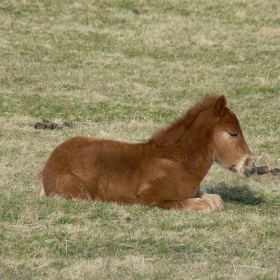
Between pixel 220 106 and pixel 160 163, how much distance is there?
1264 mm

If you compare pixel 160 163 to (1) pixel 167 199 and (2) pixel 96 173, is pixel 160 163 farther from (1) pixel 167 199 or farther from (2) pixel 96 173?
(2) pixel 96 173

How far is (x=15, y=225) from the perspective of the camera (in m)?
8.38

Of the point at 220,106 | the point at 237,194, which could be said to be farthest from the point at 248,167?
the point at 237,194

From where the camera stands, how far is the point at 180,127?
9.91 metres

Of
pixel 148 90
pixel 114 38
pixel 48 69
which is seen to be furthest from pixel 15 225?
pixel 114 38

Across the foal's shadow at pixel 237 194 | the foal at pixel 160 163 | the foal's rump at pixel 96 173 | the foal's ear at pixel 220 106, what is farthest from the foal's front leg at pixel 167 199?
the foal's ear at pixel 220 106

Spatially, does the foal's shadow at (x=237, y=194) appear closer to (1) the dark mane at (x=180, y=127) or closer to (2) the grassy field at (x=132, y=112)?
(2) the grassy field at (x=132, y=112)

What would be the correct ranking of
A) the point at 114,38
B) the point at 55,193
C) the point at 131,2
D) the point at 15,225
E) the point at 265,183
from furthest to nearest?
the point at 131,2
the point at 114,38
the point at 265,183
the point at 55,193
the point at 15,225

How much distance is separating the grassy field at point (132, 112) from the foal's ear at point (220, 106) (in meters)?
1.52

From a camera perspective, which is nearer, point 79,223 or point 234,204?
point 79,223

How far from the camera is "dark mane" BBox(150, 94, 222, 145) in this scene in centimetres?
984

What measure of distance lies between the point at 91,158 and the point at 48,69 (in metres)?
11.9

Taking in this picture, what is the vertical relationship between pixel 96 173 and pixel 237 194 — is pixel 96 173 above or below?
above

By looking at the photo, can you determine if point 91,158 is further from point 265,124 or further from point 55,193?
point 265,124
